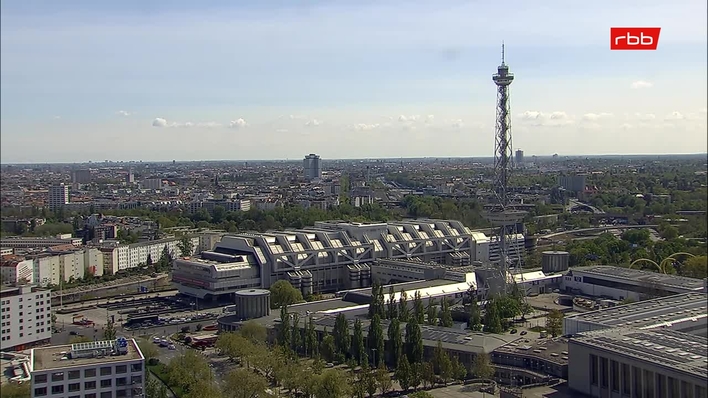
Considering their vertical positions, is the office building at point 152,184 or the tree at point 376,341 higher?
the office building at point 152,184

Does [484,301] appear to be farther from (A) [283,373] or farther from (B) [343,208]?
(B) [343,208]

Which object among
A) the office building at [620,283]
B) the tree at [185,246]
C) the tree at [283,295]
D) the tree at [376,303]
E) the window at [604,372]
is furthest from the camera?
the tree at [185,246]

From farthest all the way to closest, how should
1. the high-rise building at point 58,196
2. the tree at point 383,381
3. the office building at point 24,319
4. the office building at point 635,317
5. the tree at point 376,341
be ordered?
the high-rise building at point 58,196
the office building at point 24,319
the tree at point 376,341
the tree at point 383,381
the office building at point 635,317

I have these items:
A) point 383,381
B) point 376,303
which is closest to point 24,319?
point 376,303

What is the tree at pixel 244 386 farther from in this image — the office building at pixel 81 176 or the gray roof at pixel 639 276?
the office building at pixel 81 176

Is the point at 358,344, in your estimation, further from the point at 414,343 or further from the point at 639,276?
the point at 639,276

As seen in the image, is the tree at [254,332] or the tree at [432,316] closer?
the tree at [254,332]

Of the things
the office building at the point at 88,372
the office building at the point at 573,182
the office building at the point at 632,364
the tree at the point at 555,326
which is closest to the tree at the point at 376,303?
the tree at the point at 555,326
